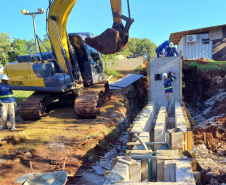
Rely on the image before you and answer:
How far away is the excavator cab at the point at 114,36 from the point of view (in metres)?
6.31

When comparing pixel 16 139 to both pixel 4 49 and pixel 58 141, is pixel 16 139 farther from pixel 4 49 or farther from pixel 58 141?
pixel 4 49

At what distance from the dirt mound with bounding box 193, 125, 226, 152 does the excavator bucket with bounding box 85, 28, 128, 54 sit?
3.19 metres

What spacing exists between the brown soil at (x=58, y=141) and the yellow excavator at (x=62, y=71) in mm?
589

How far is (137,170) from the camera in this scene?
3498 mm

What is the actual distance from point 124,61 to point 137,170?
21.7 m

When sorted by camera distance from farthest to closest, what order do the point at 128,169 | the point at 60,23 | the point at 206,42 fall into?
the point at 206,42
the point at 60,23
the point at 128,169

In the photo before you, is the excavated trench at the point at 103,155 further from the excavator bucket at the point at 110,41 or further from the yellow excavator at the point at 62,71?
the excavator bucket at the point at 110,41

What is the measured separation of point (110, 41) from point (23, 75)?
3789 mm

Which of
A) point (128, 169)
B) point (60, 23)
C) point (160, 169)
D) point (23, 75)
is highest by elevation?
point (60, 23)

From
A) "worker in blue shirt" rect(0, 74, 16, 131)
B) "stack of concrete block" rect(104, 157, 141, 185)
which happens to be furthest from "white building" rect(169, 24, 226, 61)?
"stack of concrete block" rect(104, 157, 141, 185)

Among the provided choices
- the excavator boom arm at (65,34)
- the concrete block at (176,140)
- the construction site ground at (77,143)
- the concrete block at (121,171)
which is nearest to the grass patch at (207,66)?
the construction site ground at (77,143)

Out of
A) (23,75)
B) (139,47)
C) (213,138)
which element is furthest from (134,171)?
(139,47)

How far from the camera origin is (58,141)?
241 inches

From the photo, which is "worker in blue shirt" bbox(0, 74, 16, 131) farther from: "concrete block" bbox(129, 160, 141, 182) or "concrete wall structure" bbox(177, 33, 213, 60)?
"concrete wall structure" bbox(177, 33, 213, 60)
